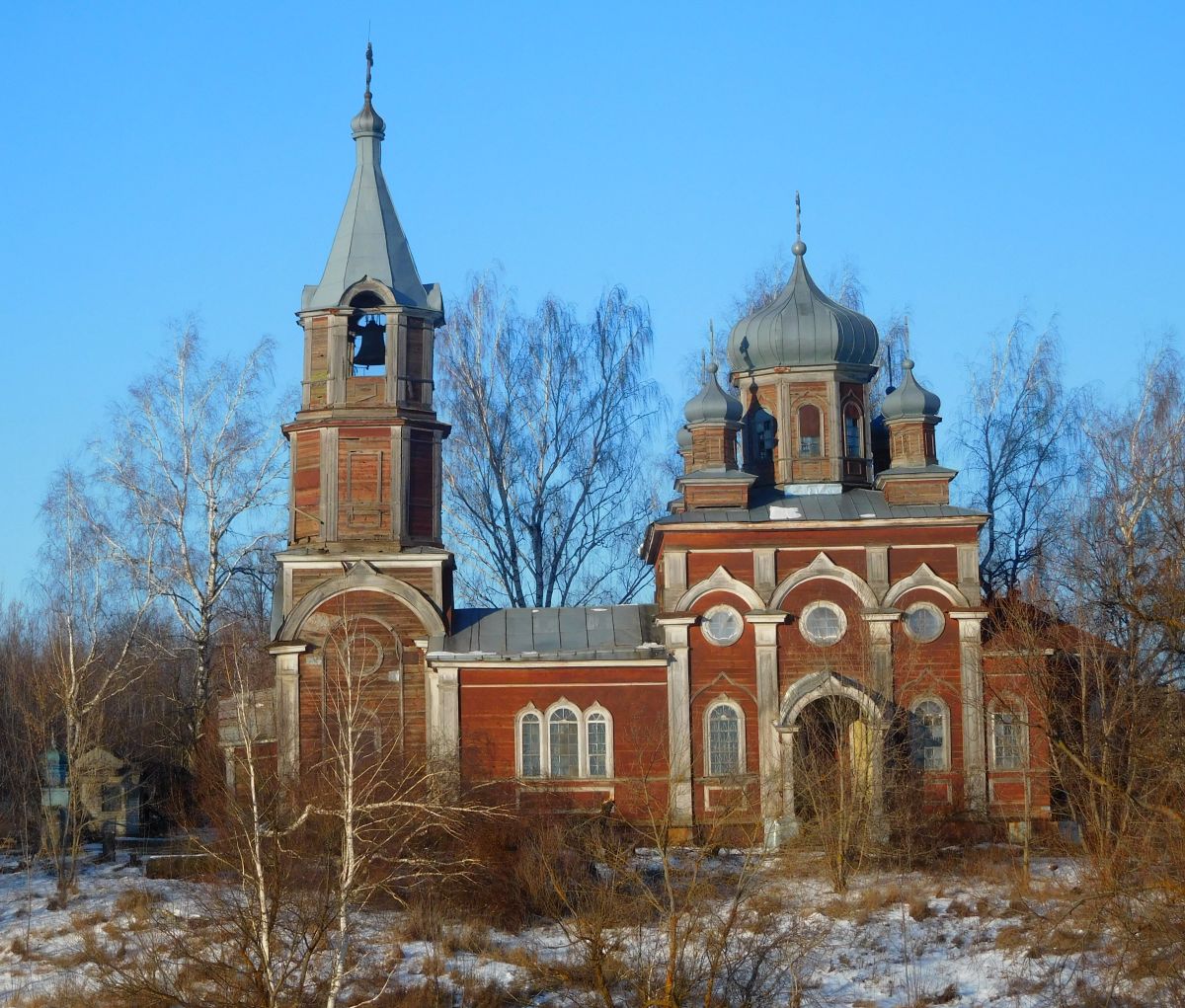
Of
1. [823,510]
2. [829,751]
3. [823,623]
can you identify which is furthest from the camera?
[823,510]

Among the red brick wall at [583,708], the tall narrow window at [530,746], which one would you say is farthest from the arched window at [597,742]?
the tall narrow window at [530,746]

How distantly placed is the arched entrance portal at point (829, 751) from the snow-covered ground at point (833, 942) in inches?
40.9

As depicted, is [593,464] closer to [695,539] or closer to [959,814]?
[695,539]

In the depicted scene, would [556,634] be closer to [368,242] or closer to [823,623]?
[823,623]

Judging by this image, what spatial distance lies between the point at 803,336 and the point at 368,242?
24.0 feet

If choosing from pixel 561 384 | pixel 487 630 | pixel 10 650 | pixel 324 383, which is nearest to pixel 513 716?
pixel 487 630

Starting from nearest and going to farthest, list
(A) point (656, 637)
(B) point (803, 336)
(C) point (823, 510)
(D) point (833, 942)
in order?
(D) point (833, 942) → (A) point (656, 637) → (C) point (823, 510) → (B) point (803, 336)

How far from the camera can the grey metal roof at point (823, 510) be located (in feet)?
90.0

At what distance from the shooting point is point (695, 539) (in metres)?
27.3

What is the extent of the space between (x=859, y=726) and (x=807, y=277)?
9.26m

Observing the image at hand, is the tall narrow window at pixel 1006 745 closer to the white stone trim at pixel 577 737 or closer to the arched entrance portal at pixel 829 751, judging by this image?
the arched entrance portal at pixel 829 751

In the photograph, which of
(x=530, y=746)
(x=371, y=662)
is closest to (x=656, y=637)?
(x=530, y=746)

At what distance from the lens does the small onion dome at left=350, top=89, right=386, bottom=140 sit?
3031 cm

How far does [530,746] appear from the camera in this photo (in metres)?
27.2
